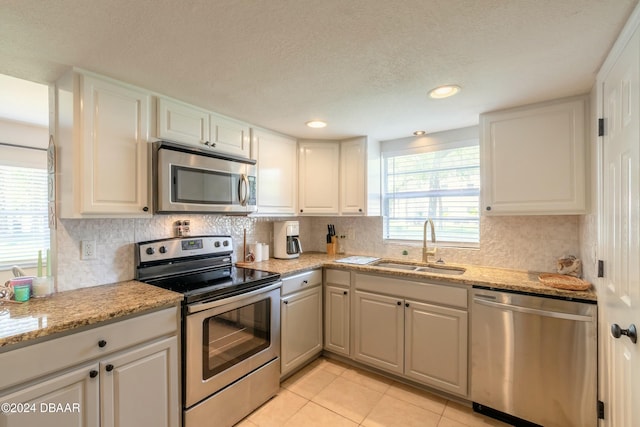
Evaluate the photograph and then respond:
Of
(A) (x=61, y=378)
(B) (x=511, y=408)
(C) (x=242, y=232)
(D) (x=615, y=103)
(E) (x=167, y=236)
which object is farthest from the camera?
(C) (x=242, y=232)

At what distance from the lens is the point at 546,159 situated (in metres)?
2.01

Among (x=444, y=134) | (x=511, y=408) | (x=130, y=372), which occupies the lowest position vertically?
(x=511, y=408)

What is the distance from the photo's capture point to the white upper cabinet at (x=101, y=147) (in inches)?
62.8

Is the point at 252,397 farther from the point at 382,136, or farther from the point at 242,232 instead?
the point at 382,136

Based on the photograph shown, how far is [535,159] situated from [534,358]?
4.35 feet

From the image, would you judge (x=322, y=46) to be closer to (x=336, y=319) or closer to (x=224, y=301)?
(x=224, y=301)

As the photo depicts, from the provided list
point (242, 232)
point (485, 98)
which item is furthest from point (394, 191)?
point (242, 232)

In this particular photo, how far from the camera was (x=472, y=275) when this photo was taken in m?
2.18

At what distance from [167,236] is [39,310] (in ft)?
2.94

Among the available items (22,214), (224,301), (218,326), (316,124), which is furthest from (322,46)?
(22,214)

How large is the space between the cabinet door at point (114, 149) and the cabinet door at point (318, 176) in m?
1.54

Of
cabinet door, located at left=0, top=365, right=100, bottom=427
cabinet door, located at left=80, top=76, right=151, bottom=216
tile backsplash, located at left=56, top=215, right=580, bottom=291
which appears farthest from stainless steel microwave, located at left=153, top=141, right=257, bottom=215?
cabinet door, located at left=0, top=365, right=100, bottom=427

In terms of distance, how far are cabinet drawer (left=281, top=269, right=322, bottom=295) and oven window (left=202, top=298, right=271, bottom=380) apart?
23 cm

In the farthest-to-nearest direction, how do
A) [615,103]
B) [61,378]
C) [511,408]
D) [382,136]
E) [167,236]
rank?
[382,136], [167,236], [511,408], [615,103], [61,378]
